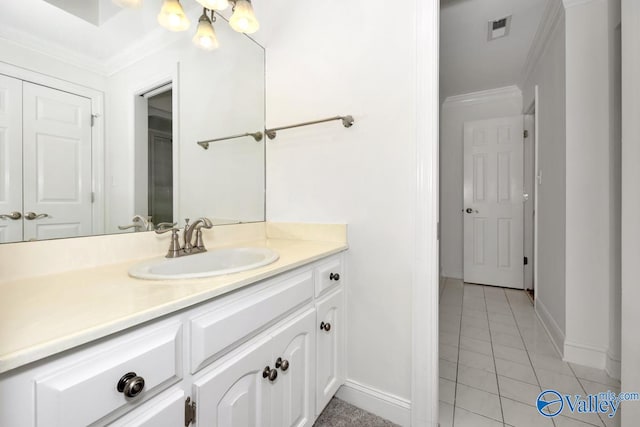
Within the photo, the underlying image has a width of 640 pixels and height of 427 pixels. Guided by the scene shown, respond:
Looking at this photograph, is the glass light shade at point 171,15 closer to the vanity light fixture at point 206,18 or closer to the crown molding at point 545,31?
the vanity light fixture at point 206,18

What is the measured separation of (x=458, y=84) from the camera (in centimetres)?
319

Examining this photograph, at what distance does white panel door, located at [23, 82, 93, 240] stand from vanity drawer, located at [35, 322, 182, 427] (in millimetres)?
600

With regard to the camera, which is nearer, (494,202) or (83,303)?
(83,303)

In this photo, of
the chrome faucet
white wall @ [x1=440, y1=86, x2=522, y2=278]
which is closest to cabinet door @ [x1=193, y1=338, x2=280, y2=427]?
the chrome faucet

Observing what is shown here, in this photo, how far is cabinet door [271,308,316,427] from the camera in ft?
2.90

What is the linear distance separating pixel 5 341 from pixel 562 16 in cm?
296

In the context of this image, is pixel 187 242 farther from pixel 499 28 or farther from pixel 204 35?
pixel 499 28

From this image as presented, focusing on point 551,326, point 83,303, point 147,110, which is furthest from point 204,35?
point 551,326

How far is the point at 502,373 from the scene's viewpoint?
1.57 meters

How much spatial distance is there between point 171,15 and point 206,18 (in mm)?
185

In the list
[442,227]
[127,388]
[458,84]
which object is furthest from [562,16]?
[127,388]

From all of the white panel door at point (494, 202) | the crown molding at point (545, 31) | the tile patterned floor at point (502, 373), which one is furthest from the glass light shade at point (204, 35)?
the white panel door at point (494, 202)

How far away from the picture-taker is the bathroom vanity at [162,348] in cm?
41

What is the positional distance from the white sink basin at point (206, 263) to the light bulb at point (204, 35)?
979 millimetres
